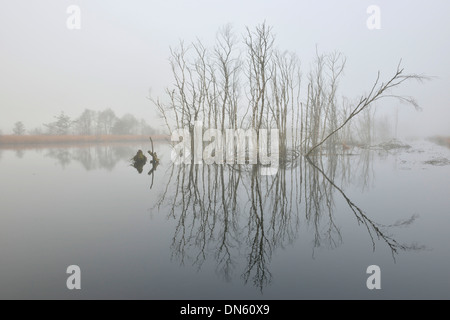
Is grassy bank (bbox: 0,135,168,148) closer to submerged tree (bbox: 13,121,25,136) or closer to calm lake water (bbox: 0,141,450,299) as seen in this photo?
submerged tree (bbox: 13,121,25,136)

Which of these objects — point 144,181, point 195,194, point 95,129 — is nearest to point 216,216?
point 195,194

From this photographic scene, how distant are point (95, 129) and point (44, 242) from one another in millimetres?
82455

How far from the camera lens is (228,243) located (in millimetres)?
4949

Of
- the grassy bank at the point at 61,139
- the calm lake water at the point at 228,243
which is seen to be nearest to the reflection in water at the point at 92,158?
the calm lake water at the point at 228,243

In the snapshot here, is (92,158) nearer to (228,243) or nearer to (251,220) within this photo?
(251,220)

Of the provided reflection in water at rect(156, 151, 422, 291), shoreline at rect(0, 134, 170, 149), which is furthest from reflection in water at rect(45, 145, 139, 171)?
shoreline at rect(0, 134, 170, 149)

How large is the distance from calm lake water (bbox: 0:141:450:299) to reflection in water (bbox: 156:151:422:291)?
0.03 meters

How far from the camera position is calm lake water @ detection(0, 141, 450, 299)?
345 cm

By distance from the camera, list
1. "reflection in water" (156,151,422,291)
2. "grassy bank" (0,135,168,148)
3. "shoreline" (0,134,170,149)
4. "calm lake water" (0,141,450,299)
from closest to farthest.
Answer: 1. "calm lake water" (0,141,450,299)
2. "reflection in water" (156,151,422,291)
3. "shoreline" (0,134,170,149)
4. "grassy bank" (0,135,168,148)

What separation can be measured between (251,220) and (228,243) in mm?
1442

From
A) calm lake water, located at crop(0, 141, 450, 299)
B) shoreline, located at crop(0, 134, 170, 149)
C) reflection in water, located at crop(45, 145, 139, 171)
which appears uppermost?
shoreline, located at crop(0, 134, 170, 149)

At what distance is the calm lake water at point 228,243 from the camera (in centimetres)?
345

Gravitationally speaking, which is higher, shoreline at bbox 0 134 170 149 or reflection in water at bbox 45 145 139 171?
shoreline at bbox 0 134 170 149

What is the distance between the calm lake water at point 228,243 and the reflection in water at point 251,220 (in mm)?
29
